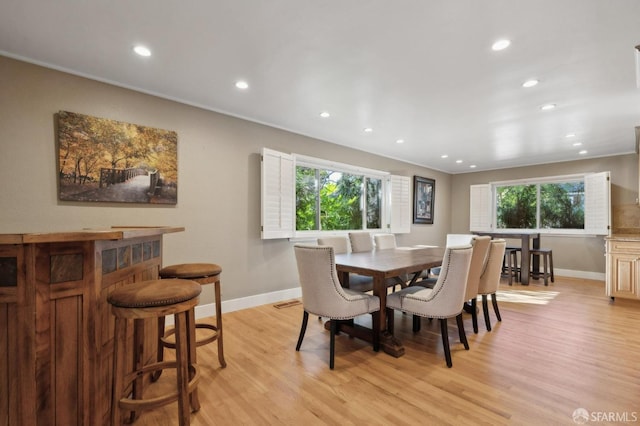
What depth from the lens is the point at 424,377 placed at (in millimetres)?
2072

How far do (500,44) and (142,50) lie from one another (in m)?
2.68

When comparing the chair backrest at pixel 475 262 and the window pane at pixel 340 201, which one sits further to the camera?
the window pane at pixel 340 201

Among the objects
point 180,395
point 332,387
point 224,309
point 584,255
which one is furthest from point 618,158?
point 180,395

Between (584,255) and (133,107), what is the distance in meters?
7.86

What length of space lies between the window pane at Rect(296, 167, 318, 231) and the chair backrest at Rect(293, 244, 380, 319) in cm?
216

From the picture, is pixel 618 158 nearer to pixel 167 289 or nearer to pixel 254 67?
pixel 254 67

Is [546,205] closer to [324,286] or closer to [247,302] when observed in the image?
[324,286]

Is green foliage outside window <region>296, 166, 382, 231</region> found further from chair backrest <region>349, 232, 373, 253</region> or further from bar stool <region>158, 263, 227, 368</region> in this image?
bar stool <region>158, 263, 227, 368</region>

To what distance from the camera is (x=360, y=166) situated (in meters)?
5.25

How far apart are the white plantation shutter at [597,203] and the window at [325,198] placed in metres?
3.27

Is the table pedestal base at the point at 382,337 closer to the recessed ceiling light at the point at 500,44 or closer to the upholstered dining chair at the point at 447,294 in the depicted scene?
the upholstered dining chair at the point at 447,294

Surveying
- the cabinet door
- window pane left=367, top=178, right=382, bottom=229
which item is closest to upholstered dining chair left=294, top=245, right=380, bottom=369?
window pane left=367, top=178, right=382, bottom=229

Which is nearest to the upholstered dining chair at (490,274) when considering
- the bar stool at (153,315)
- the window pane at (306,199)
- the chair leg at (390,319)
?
the chair leg at (390,319)

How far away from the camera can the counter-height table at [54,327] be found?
1.16 metres
